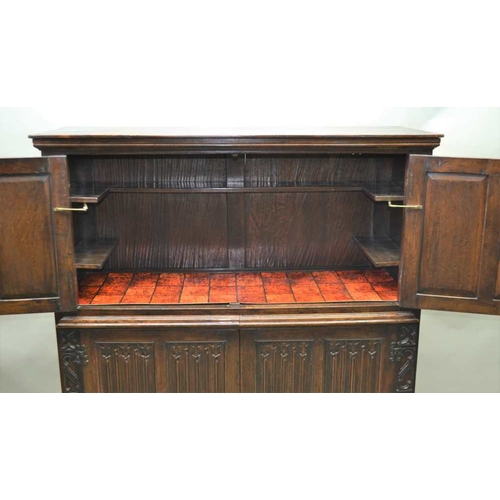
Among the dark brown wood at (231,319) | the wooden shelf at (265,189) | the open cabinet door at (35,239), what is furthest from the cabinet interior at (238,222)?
the open cabinet door at (35,239)

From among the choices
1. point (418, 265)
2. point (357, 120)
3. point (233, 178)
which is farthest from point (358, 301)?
point (357, 120)

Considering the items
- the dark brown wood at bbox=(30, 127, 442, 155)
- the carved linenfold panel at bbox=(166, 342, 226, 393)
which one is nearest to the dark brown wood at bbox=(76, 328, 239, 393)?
the carved linenfold panel at bbox=(166, 342, 226, 393)

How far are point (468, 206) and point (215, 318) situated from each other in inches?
41.3

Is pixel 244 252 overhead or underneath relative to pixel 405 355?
overhead

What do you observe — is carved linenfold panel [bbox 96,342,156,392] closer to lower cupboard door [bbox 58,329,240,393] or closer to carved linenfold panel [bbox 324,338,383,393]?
lower cupboard door [bbox 58,329,240,393]

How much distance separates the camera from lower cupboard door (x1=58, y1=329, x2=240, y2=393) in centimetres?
253

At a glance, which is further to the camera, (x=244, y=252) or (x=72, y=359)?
(x=244, y=252)

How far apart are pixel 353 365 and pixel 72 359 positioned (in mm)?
1140

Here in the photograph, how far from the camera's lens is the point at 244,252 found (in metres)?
2.93

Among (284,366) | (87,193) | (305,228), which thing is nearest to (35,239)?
(87,193)

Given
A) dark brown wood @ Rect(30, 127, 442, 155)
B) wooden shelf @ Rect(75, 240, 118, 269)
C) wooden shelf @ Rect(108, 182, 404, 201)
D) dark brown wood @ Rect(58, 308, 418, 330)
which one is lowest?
dark brown wood @ Rect(58, 308, 418, 330)

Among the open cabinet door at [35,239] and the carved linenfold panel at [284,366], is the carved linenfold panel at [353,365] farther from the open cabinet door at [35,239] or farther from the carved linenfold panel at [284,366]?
the open cabinet door at [35,239]

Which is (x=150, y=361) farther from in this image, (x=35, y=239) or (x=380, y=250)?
(x=380, y=250)

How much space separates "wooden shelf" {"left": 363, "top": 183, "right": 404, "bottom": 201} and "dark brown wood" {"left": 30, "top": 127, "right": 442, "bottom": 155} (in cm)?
17
